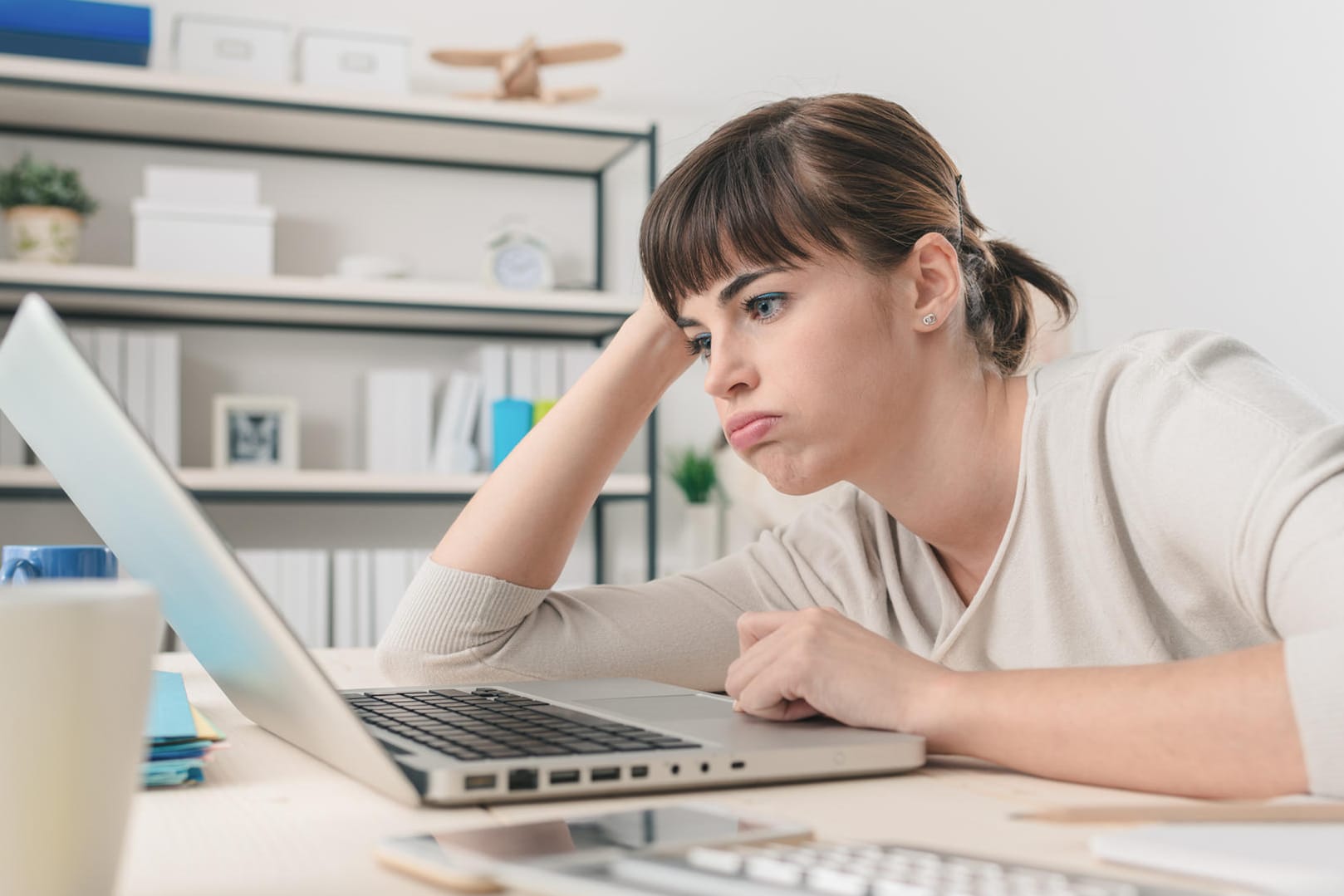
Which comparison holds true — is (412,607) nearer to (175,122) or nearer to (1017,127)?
(175,122)

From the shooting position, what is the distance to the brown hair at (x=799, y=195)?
1050mm

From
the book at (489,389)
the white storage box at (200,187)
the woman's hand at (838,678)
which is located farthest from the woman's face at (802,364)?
the white storage box at (200,187)

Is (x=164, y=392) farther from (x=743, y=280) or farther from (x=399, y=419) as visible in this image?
(x=743, y=280)

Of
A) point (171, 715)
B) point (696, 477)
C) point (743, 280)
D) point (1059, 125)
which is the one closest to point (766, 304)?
point (743, 280)

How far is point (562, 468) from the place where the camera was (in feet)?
3.79

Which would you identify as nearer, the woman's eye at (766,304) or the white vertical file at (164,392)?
the woman's eye at (766,304)

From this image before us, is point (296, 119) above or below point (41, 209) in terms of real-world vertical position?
above

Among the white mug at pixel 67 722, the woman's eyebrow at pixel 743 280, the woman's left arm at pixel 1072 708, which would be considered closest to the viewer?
the white mug at pixel 67 722

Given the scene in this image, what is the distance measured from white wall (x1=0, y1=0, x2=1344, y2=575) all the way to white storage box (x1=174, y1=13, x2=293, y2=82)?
9.8 inches

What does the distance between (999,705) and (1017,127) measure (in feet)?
10.0

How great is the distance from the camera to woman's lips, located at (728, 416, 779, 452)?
105 cm

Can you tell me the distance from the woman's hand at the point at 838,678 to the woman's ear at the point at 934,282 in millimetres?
449

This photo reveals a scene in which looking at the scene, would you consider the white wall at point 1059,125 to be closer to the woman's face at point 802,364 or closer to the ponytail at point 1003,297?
the ponytail at point 1003,297

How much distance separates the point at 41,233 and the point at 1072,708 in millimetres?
2445
